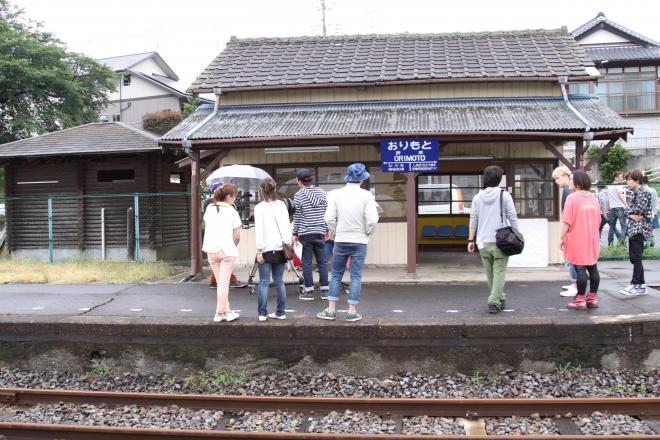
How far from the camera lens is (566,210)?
660 centimetres

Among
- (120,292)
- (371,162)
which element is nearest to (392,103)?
(371,162)

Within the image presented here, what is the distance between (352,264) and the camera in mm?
6250

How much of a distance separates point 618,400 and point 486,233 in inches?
88.5

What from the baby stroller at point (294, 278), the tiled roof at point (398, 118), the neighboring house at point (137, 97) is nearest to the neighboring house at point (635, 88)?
the tiled roof at point (398, 118)

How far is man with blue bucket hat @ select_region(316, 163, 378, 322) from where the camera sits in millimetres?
6168

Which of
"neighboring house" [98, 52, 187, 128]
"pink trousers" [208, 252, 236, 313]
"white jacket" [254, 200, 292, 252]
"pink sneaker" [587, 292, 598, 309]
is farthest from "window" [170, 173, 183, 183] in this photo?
"neighboring house" [98, 52, 187, 128]

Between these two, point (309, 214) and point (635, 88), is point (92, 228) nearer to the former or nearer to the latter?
point (309, 214)

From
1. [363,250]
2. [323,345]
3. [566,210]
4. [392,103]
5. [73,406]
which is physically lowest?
[73,406]

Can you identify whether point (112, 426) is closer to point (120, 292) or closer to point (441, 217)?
point (120, 292)

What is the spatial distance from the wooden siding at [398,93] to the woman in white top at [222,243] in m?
5.97

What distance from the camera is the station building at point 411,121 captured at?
992 cm

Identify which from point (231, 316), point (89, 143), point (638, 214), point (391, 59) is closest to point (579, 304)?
point (638, 214)

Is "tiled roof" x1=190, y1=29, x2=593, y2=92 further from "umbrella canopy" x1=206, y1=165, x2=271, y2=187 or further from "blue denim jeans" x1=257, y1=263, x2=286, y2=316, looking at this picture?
"blue denim jeans" x1=257, y1=263, x2=286, y2=316

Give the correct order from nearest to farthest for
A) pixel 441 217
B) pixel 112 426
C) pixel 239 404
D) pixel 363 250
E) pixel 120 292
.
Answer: pixel 112 426 < pixel 239 404 < pixel 363 250 < pixel 120 292 < pixel 441 217
